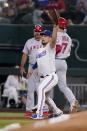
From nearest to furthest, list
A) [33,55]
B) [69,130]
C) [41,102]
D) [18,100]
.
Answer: [69,130] < [41,102] < [33,55] < [18,100]

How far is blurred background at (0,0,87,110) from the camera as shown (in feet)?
48.0

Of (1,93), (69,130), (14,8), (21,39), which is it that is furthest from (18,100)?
(69,130)

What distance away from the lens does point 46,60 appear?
415 inches

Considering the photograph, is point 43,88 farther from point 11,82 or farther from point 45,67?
point 11,82

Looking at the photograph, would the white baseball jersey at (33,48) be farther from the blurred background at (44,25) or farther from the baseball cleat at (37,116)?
the blurred background at (44,25)

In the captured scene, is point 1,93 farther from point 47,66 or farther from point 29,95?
point 47,66

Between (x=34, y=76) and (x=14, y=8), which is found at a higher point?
(x=14, y=8)

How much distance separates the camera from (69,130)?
2.81m

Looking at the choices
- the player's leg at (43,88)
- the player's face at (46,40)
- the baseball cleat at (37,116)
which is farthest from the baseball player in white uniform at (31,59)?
the player's leg at (43,88)

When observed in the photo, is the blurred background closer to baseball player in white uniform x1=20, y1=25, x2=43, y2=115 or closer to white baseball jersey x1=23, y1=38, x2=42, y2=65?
baseball player in white uniform x1=20, y1=25, x2=43, y2=115

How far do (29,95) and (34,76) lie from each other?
1.55 feet

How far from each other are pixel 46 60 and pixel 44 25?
4577 mm

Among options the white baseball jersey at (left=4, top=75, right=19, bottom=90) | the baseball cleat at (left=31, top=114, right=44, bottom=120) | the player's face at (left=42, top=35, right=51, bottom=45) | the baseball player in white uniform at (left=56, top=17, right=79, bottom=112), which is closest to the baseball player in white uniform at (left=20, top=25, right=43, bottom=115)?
the baseball player in white uniform at (left=56, top=17, right=79, bottom=112)

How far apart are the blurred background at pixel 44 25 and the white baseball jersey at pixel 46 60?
12.4 ft
